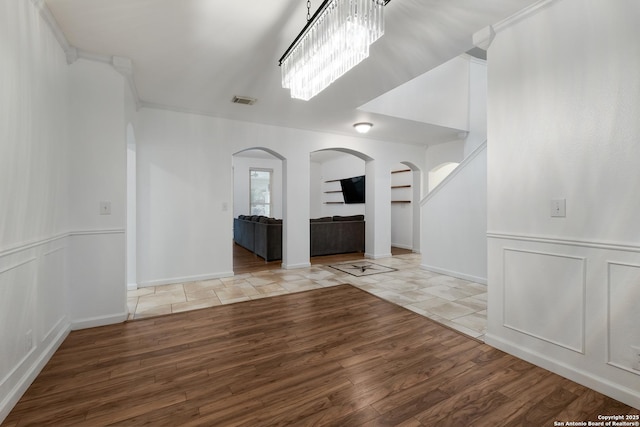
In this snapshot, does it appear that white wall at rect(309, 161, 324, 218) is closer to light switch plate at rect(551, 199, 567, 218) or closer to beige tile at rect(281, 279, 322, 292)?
beige tile at rect(281, 279, 322, 292)

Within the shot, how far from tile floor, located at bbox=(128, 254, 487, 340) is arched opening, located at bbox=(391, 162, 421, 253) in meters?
2.20

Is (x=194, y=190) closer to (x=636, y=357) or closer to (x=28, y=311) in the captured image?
(x=28, y=311)

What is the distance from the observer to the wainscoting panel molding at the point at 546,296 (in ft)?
6.26

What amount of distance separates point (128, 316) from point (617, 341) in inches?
160

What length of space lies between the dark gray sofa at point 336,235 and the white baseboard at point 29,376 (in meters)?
4.58

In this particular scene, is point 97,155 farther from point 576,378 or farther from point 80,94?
point 576,378

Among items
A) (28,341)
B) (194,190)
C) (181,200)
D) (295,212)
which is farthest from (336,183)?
(28,341)

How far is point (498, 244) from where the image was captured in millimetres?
2367

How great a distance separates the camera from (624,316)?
170 centimetres

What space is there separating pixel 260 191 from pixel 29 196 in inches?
327

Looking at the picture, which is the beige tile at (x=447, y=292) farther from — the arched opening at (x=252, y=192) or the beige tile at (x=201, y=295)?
the arched opening at (x=252, y=192)

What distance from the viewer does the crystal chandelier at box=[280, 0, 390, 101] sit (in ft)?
6.34

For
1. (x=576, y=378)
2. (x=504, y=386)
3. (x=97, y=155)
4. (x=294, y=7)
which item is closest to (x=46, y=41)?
(x=97, y=155)

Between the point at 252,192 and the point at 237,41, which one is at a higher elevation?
the point at 237,41
